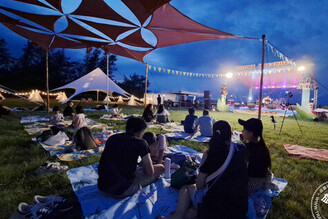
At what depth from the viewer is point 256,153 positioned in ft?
7.31

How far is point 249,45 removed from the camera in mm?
76688

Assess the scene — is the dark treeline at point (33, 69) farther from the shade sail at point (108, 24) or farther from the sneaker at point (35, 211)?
the sneaker at point (35, 211)

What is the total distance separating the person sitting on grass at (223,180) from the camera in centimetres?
163

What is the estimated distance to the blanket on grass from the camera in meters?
2.07

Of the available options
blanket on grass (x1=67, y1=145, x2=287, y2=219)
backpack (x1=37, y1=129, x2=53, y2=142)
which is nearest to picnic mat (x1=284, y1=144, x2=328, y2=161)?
blanket on grass (x1=67, y1=145, x2=287, y2=219)

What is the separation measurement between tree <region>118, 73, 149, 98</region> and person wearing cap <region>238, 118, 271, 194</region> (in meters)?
29.9

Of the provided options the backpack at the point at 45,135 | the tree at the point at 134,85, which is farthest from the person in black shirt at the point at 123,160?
the tree at the point at 134,85

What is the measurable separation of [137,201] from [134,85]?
111 ft

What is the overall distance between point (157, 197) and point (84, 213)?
3.08ft

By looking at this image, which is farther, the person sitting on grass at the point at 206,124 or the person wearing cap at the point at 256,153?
the person sitting on grass at the point at 206,124

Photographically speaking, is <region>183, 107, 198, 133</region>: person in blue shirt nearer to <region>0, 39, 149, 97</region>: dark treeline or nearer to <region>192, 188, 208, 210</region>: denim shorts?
<region>192, 188, 208, 210</region>: denim shorts

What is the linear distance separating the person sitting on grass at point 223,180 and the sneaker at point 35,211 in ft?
4.83

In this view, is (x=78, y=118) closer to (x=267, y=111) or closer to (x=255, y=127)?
(x=255, y=127)

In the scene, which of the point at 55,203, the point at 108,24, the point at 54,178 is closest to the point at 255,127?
the point at 55,203
